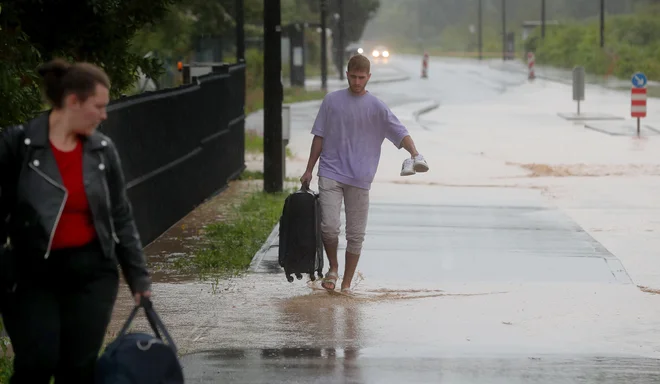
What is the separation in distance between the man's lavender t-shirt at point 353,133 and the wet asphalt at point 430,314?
87cm

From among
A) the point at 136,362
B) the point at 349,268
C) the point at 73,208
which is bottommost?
the point at 349,268

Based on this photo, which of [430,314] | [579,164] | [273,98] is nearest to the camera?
Answer: [430,314]

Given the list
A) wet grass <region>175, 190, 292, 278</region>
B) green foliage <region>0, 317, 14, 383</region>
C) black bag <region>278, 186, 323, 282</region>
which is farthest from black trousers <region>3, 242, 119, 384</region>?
wet grass <region>175, 190, 292, 278</region>

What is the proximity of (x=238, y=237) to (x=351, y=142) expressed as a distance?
130 inches

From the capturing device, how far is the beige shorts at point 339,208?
9.71m

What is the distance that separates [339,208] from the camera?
978cm

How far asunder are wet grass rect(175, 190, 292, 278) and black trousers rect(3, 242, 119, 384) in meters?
5.45

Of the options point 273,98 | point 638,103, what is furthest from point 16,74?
point 638,103

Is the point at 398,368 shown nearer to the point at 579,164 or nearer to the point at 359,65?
the point at 359,65

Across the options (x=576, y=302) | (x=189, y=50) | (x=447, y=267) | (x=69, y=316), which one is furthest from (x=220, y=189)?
(x=189, y=50)

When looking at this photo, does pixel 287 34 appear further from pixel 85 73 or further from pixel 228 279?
pixel 85 73

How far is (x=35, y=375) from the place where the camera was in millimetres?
5109

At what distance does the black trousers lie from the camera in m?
5.07

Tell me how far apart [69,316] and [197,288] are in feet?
16.3
